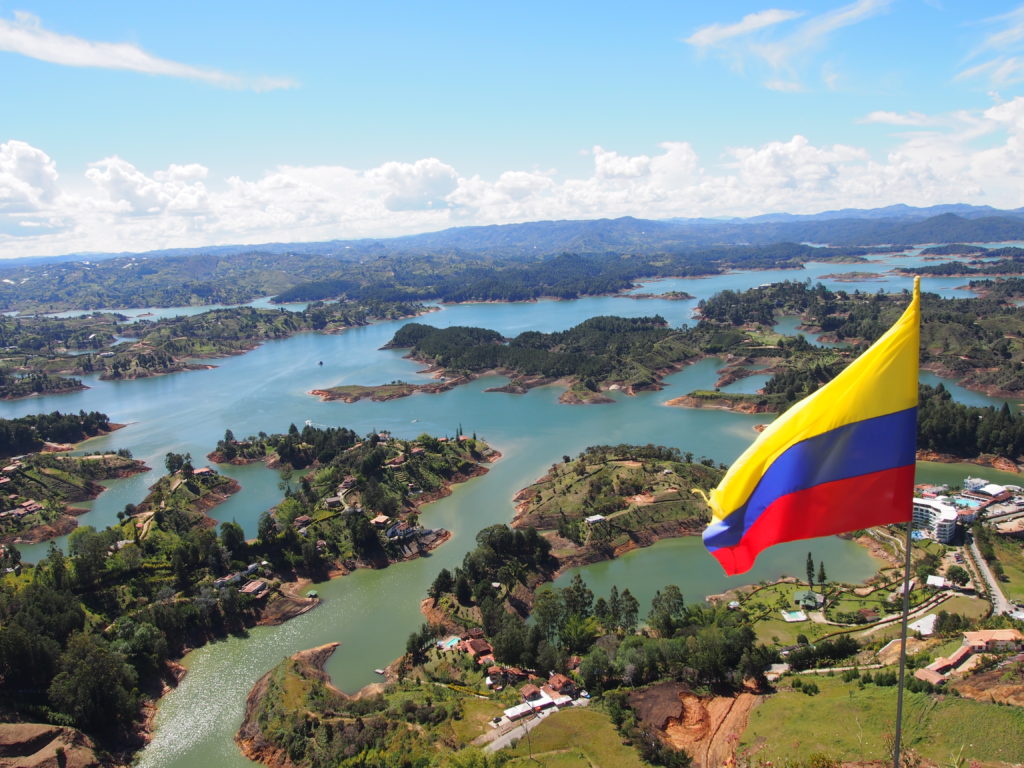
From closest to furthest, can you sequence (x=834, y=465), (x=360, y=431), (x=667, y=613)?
(x=834, y=465) → (x=667, y=613) → (x=360, y=431)

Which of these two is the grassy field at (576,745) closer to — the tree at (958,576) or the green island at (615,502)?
the green island at (615,502)

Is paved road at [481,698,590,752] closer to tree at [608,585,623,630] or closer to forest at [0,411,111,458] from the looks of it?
tree at [608,585,623,630]

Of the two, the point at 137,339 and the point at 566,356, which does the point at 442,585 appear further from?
the point at 137,339

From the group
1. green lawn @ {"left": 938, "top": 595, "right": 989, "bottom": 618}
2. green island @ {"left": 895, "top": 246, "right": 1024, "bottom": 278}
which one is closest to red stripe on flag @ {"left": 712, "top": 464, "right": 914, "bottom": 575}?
green lawn @ {"left": 938, "top": 595, "right": 989, "bottom": 618}

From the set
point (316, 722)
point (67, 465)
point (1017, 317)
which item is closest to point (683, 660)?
point (316, 722)

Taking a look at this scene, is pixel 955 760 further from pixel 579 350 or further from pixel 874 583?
pixel 579 350

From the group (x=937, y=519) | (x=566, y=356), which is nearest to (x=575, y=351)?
(x=566, y=356)

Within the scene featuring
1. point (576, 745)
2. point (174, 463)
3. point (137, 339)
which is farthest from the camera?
point (137, 339)
